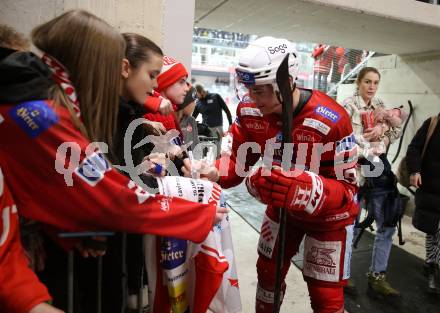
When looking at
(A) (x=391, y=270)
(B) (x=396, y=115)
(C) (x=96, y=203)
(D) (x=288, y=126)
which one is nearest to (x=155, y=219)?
(C) (x=96, y=203)

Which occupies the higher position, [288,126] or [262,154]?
[288,126]

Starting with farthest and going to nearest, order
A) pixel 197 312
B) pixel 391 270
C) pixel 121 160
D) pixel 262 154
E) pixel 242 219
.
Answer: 1. pixel 242 219
2. pixel 391 270
3. pixel 262 154
4. pixel 121 160
5. pixel 197 312

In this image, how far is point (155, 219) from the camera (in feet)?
3.66

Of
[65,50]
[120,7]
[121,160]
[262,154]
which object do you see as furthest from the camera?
[120,7]

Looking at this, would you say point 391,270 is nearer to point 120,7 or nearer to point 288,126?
point 288,126

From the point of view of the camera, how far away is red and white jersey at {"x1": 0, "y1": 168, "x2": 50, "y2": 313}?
0.93 meters

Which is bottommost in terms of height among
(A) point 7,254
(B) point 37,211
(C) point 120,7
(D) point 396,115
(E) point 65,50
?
(A) point 7,254

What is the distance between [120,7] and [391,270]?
3.40 metres

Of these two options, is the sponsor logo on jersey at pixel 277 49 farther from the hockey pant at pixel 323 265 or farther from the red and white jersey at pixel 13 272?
the red and white jersey at pixel 13 272

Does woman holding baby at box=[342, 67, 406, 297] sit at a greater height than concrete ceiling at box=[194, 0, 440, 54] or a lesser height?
lesser

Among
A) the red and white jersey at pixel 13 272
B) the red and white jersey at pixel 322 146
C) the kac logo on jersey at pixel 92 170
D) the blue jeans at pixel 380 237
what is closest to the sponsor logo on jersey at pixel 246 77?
the red and white jersey at pixel 322 146

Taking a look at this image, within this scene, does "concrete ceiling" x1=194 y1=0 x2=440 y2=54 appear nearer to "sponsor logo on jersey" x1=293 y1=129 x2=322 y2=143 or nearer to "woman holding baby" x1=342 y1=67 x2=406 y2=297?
"woman holding baby" x1=342 y1=67 x2=406 y2=297

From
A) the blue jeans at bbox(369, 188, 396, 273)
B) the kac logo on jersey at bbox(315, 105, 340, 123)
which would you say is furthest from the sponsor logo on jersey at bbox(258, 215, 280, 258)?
the blue jeans at bbox(369, 188, 396, 273)

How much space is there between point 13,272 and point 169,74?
157cm
